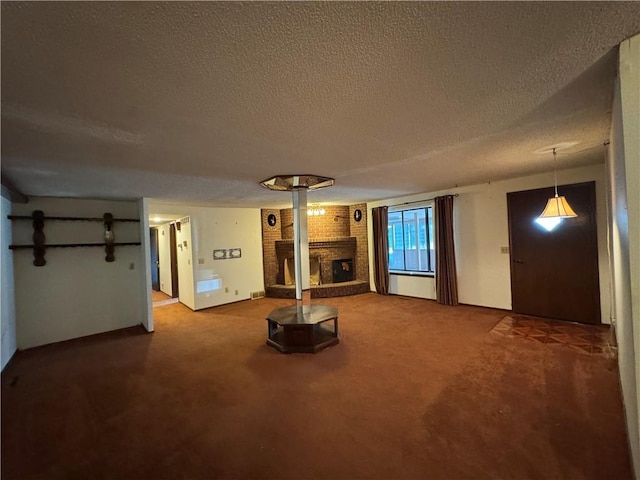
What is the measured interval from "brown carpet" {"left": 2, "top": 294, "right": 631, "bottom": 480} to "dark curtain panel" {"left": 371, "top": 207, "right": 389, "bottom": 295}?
257 cm

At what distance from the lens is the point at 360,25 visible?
3.34 feet

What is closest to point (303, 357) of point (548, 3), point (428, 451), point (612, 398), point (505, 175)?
point (428, 451)

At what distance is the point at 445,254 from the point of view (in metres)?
5.08

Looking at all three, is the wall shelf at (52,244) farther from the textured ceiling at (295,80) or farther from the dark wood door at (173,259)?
the dark wood door at (173,259)

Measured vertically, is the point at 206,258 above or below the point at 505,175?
below

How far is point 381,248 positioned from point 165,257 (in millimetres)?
5707

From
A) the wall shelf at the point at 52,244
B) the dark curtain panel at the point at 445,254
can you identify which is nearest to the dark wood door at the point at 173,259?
the wall shelf at the point at 52,244

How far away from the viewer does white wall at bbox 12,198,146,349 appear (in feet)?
12.6

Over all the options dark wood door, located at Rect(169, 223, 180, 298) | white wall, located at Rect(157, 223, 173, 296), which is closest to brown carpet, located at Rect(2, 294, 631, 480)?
dark wood door, located at Rect(169, 223, 180, 298)

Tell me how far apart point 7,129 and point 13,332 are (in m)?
3.41

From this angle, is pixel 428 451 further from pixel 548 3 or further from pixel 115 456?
pixel 548 3

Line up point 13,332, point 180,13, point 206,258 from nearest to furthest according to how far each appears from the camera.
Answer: point 180,13 → point 13,332 → point 206,258

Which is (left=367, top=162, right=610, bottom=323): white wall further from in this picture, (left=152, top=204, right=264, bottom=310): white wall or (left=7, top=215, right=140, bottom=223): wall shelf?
(left=7, top=215, right=140, bottom=223): wall shelf

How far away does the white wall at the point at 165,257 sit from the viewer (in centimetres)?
714
